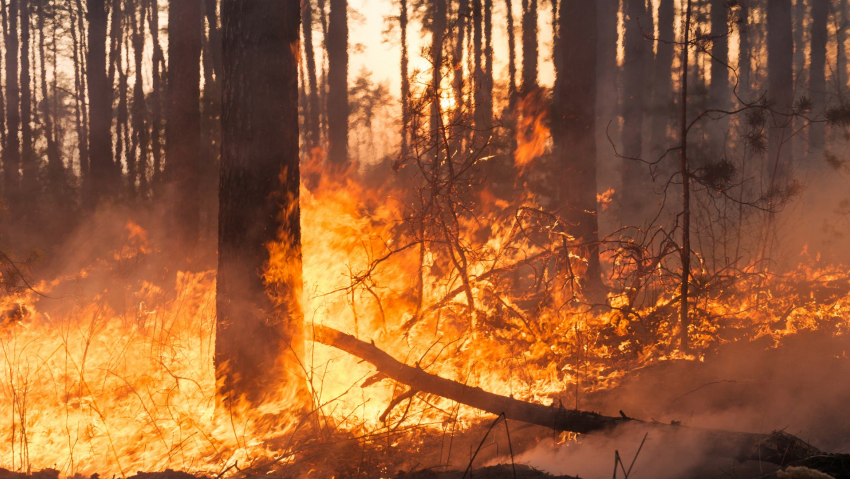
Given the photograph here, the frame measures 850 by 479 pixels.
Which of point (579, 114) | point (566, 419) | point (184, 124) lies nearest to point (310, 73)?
point (184, 124)

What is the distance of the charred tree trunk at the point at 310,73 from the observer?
20.5 meters

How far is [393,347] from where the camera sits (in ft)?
18.9

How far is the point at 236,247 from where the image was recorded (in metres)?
4.30

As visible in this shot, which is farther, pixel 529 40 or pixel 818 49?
pixel 529 40

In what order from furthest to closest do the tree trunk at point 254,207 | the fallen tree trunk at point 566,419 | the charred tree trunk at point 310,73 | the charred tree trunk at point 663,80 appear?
the charred tree trunk at point 310,73, the charred tree trunk at point 663,80, the tree trunk at point 254,207, the fallen tree trunk at point 566,419

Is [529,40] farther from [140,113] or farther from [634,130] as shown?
[140,113]

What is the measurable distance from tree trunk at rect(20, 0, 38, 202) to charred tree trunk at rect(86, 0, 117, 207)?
5.32 m

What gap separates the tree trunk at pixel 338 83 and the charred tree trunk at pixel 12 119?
10.9 m

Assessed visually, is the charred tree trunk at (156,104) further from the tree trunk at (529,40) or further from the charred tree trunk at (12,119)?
the tree trunk at (529,40)

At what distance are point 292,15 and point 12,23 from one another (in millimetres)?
31718

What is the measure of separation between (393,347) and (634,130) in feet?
44.2

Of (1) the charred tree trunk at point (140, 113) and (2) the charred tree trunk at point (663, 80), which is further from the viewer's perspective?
(2) the charred tree trunk at point (663, 80)

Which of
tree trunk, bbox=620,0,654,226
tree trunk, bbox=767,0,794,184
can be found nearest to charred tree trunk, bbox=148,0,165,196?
tree trunk, bbox=620,0,654,226

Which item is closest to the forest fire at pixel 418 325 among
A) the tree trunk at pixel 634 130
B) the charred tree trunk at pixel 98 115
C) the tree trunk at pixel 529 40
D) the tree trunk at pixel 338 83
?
the charred tree trunk at pixel 98 115
